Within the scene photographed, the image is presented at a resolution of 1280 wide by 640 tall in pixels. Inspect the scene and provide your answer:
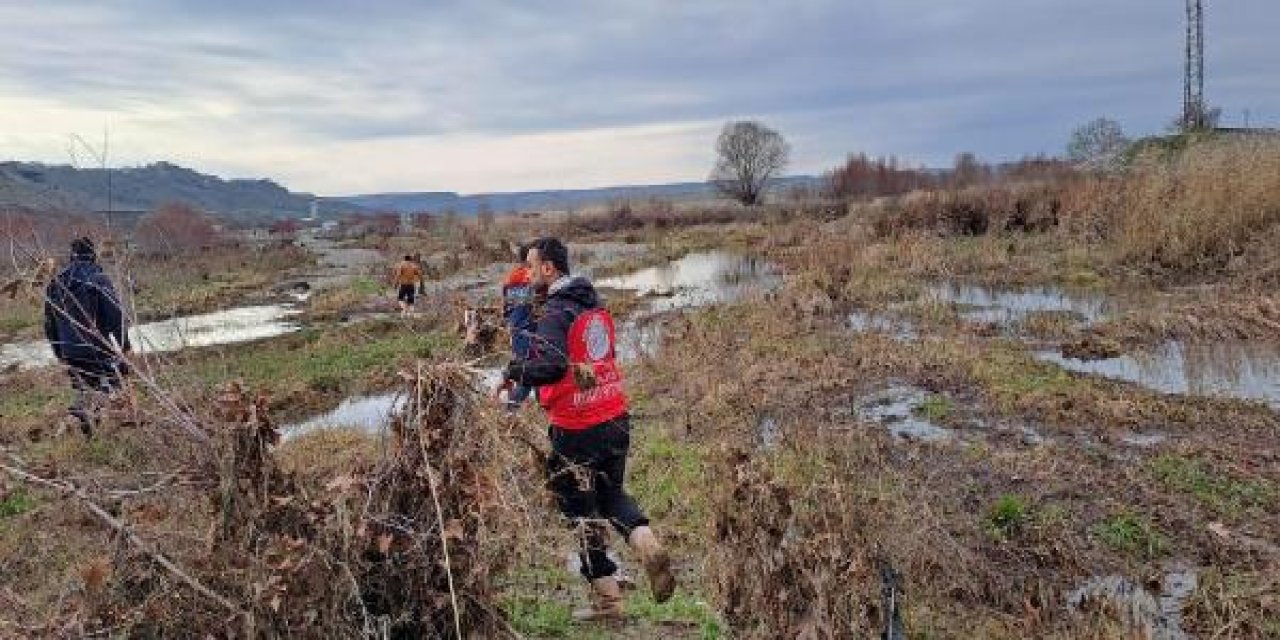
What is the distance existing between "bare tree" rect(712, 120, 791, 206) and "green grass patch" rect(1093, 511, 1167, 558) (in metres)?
60.8

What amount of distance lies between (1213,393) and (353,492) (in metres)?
9.30

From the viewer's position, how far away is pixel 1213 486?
717 cm

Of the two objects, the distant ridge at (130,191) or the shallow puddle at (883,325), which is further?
the shallow puddle at (883,325)

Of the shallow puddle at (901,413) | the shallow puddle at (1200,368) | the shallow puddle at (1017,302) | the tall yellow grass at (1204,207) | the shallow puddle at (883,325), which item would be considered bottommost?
the shallow puddle at (901,413)

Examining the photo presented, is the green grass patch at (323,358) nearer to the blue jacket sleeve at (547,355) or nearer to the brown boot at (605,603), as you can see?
the brown boot at (605,603)

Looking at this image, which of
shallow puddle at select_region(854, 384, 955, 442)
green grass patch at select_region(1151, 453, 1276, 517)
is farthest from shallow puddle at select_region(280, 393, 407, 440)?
green grass patch at select_region(1151, 453, 1276, 517)

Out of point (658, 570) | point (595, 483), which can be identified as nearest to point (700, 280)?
point (595, 483)

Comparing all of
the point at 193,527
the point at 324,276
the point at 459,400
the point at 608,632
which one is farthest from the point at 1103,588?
the point at 324,276

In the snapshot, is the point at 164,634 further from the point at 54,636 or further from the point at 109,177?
the point at 109,177

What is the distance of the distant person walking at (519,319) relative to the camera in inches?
183

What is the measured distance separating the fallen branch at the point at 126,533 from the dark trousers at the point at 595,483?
5.71 ft

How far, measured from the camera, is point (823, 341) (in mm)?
13867

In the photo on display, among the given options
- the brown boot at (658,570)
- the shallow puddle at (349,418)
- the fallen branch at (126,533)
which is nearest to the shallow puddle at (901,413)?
the brown boot at (658,570)

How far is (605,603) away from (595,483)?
0.72 m
